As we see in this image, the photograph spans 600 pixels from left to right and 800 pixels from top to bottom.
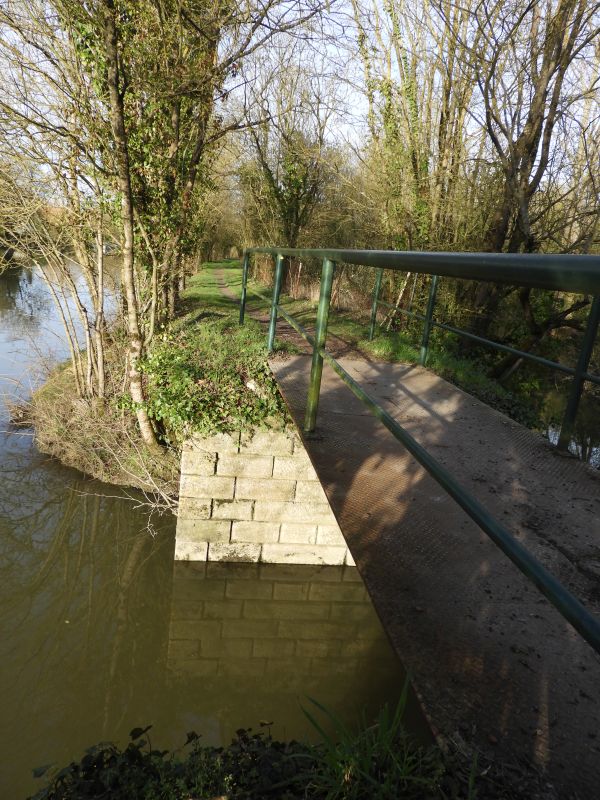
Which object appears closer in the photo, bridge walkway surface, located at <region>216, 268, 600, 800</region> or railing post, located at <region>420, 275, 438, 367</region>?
bridge walkway surface, located at <region>216, 268, 600, 800</region>

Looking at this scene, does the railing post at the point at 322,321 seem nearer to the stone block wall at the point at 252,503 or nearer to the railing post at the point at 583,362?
the railing post at the point at 583,362

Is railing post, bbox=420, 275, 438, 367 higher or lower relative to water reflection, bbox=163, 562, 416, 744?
higher

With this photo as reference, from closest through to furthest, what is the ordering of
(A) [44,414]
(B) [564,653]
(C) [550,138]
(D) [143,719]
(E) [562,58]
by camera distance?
(B) [564,653]
(D) [143,719]
(E) [562,58]
(C) [550,138]
(A) [44,414]

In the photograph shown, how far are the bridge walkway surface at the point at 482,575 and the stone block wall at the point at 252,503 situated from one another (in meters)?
2.22

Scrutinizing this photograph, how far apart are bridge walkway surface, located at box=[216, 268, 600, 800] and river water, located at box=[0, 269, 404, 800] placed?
2133 mm

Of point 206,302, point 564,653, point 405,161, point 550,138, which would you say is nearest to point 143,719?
point 564,653

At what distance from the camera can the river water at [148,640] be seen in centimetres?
475

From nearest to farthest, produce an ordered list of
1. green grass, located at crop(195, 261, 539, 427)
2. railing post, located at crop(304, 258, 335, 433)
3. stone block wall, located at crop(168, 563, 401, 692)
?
railing post, located at crop(304, 258, 335, 433) < stone block wall, located at crop(168, 563, 401, 692) < green grass, located at crop(195, 261, 539, 427)

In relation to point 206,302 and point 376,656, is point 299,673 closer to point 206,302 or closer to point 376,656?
point 376,656

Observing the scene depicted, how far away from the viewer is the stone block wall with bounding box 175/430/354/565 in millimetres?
6199

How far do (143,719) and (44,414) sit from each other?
18.4 ft

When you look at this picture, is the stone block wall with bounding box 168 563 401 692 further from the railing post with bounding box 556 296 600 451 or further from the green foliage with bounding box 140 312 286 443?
the railing post with bounding box 556 296 600 451

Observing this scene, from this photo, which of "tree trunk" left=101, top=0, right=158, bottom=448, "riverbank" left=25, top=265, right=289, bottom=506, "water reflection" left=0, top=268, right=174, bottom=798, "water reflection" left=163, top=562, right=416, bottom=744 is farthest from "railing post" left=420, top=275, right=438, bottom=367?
"water reflection" left=0, top=268, right=174, bottom=798

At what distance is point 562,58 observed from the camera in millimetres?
7574
